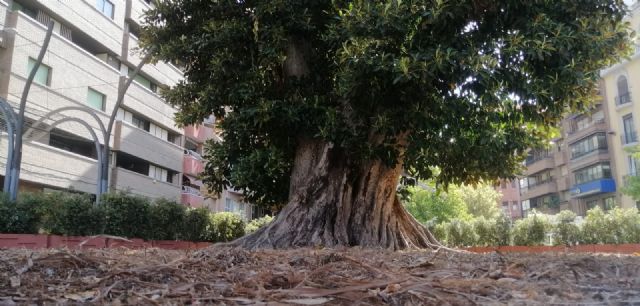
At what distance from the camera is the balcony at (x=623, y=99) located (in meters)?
36.4

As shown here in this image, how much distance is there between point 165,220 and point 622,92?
114 feet

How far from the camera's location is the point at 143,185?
2942cm

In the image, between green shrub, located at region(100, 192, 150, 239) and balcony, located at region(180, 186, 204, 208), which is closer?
green shrub, located at region(100, 192, 150, 239)

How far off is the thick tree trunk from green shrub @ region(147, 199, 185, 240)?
6309mm

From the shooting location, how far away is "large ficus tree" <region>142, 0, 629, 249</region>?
250 inches

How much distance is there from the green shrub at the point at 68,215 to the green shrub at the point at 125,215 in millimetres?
437

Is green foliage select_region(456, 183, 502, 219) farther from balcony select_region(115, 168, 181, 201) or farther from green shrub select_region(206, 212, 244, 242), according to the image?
green shrub select_region(206, 212, 244, 242)

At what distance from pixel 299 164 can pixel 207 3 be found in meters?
3.31

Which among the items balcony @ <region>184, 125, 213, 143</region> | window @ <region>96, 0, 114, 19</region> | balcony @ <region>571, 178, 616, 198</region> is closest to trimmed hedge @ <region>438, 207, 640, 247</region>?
window @ <region>96, 0, 114, 19</region>

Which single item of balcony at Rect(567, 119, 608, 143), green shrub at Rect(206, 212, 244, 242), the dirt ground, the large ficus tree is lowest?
the dirt ground

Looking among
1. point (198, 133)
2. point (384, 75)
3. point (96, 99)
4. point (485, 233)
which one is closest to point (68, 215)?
point (384, 75)

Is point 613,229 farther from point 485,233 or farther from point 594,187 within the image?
point 594,187

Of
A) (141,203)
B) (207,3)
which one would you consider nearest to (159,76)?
(141,203)

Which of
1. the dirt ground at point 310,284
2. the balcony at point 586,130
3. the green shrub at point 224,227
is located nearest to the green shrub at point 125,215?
the green shrub at point 224,227
